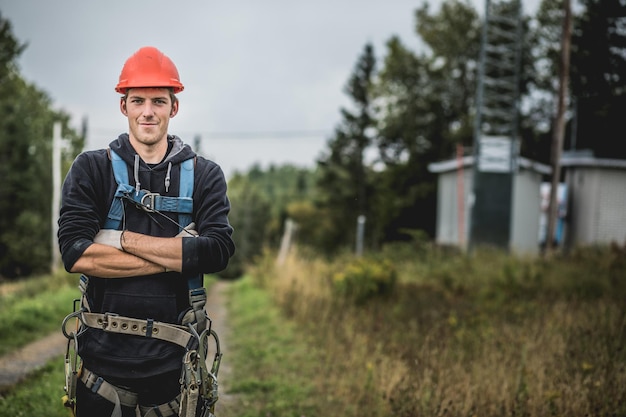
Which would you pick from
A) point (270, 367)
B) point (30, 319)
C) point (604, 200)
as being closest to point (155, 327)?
point (270, 367)

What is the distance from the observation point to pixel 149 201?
2533 millimetres

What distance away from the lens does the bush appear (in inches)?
391

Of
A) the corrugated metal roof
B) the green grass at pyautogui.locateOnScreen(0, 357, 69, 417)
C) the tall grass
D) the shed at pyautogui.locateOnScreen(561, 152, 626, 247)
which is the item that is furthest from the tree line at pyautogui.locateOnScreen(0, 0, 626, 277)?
the green grass at pyautogui.locateOnScreen(0, 357, 69, 417)

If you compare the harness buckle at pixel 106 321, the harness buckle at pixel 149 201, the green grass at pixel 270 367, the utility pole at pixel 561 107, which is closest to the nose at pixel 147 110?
the harness buckle at pixel 149 201

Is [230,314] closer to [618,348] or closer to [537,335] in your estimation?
[537,335]

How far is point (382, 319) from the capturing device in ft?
27.4

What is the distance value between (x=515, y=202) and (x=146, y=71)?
22316mm

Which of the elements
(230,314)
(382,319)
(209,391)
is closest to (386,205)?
(230,314)

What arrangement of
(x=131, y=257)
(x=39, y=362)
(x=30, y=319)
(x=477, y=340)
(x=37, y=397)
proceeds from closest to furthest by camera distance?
(x=131, y=257) → (x=37, y=397) → (x=477, y=340) → (x=39, y=362) → (x=30, y=319)

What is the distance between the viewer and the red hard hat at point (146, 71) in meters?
2.63

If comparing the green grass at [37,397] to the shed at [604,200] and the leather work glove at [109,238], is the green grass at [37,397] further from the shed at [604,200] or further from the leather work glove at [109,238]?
the shed at [604,200]

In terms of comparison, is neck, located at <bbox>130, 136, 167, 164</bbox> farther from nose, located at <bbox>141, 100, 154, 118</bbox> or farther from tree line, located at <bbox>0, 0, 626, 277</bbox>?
tree line, located at <bbox>0, 0, 626, 277</bbox>

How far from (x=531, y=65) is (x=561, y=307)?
3333 centimetres

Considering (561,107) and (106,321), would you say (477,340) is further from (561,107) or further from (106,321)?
(561,107)
